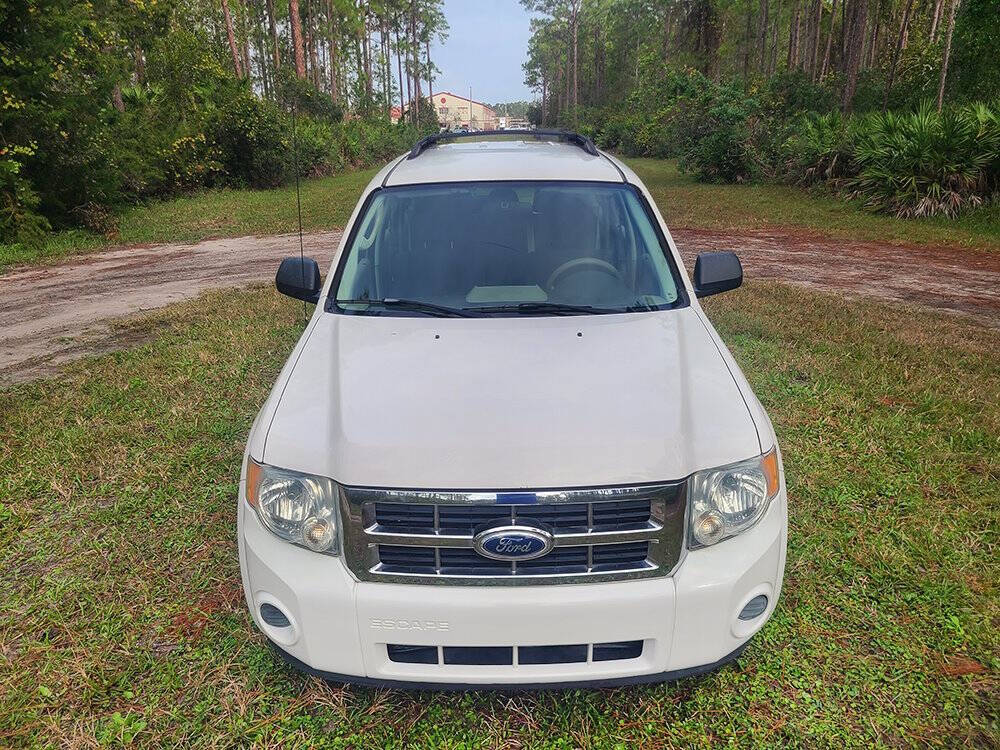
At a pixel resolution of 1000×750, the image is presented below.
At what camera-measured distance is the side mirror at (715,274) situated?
322 cm

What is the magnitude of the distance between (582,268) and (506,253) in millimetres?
351

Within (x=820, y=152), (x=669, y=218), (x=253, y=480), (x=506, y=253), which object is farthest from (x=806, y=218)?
(x=253, y=480)

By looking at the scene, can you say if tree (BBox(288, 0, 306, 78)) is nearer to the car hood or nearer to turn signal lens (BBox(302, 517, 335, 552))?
the car hood

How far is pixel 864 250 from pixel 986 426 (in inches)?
284

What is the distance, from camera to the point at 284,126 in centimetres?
2169

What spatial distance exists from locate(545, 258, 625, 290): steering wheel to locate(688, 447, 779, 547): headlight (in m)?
1.23

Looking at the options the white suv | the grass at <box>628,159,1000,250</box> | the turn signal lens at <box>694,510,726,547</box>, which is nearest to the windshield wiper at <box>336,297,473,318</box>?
the white suv

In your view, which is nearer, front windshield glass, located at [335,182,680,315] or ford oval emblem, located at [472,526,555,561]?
ford oval emblem, located at [472,526,555,561]

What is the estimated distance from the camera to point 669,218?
46.6 ft

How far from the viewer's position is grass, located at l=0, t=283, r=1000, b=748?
222 centimetres

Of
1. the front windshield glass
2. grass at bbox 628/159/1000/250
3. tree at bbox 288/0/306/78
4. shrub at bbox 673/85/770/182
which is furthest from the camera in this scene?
tree at bbox 288/0/306/78

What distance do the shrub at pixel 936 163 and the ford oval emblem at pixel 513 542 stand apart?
45.3 ft

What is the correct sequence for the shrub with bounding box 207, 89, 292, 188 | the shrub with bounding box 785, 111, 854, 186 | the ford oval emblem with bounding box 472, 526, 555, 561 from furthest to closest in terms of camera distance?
the shrub with bounding box 207, 89, 292, 188, the shrub with bounding box 785, 111, 854, 186, the ford oval emblem with bounding box 472, 526, 555, 561

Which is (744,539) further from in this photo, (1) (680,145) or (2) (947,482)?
(1) (680,145)
